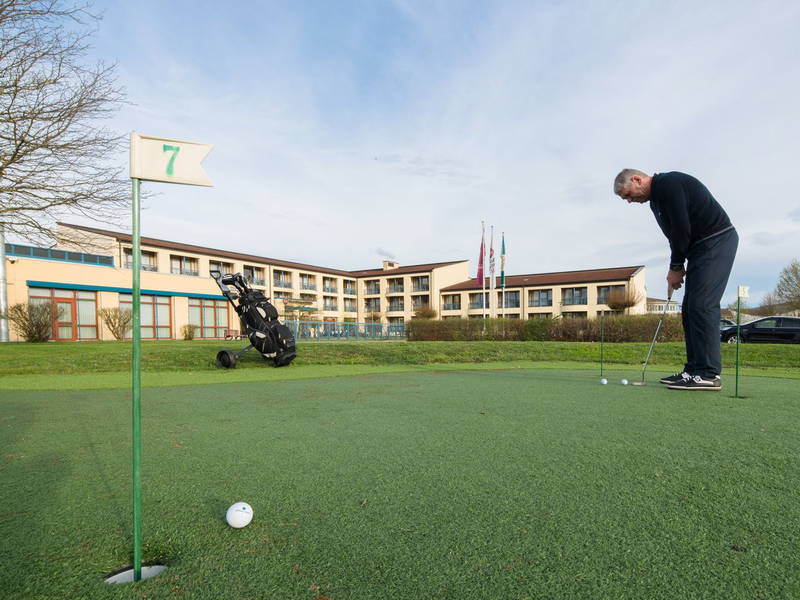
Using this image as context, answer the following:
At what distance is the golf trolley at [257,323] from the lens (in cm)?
979

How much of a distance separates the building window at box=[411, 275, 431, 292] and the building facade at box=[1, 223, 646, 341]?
5.8 inches

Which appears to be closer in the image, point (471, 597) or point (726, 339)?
point (471, 597)

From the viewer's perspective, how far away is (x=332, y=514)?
1.98m

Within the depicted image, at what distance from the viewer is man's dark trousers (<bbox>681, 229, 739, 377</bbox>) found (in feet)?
16.2

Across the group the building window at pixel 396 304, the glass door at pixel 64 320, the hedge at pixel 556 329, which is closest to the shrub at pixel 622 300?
the hedge at pixel 556 329

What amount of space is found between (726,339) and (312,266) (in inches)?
1967

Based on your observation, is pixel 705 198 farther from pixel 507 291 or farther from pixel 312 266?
pixel 312 266

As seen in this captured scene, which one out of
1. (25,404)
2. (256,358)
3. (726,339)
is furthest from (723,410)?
(726,339)

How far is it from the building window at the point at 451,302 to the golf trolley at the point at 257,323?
5238 centimetres

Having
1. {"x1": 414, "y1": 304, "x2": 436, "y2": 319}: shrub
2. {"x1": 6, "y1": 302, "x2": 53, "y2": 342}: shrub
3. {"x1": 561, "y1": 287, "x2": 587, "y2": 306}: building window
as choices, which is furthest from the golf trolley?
{"x1": 561, "y1": 287, "x2": 587, "y2": 306}: building window

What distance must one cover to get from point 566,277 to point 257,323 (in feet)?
167

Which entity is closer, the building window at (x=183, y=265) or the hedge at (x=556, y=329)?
the hedge at (x=556, y=329)

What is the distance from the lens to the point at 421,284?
65688 millimetres

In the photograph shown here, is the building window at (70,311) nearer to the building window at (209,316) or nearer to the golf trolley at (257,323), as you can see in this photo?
the building window at (209,316)
